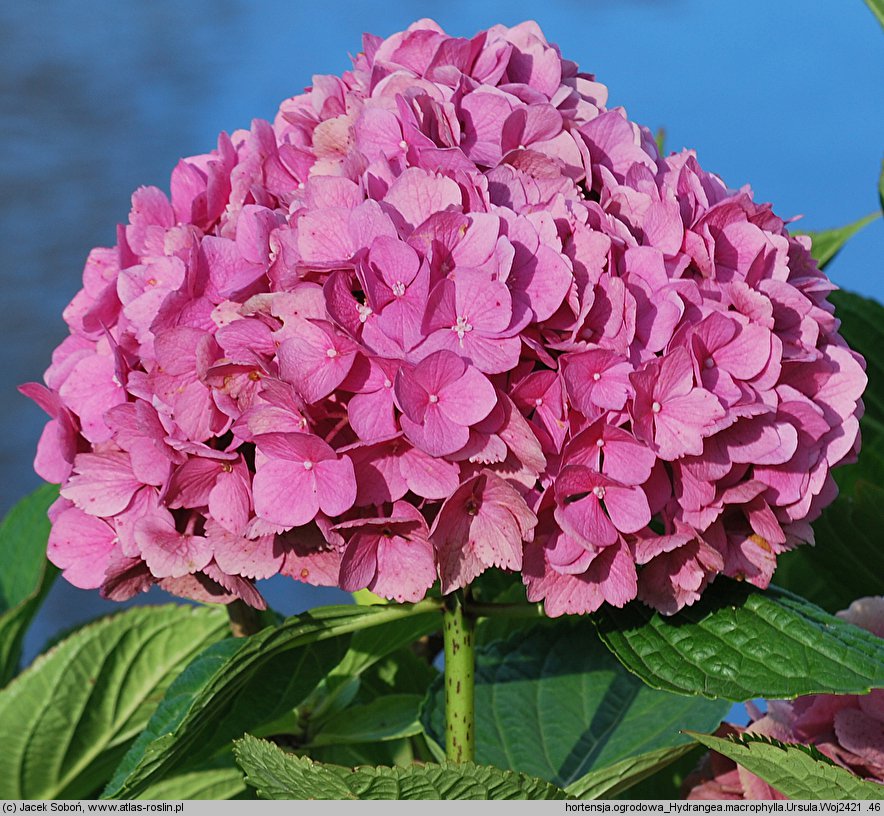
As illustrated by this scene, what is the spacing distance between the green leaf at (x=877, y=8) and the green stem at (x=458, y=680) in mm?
567

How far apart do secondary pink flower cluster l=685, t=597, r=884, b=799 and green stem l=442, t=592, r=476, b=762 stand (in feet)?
0.58

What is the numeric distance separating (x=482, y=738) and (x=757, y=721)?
221 millimetres

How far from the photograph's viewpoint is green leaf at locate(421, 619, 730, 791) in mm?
850

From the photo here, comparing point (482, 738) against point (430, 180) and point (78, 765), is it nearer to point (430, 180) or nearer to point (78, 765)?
point (78, 765)

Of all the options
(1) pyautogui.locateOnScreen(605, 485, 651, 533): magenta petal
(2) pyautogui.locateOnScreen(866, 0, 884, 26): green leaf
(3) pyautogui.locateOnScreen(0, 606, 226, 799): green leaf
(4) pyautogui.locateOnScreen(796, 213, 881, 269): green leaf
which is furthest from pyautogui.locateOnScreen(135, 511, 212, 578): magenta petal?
(4) pyautogui.locateOnScreen(796, 213, 881, 269): green leaf

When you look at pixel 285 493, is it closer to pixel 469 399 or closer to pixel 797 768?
pixel 469 399

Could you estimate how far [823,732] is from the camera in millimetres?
729

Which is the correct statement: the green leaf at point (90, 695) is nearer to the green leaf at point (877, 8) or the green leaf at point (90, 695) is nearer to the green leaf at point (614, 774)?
the green leaf at point (614, 774)

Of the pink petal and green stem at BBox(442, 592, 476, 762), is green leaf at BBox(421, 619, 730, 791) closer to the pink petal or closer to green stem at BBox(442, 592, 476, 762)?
green stem at BBox(442, 592, 476, 762)

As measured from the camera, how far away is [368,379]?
531 mm

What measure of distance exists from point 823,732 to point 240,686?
0.38 meters

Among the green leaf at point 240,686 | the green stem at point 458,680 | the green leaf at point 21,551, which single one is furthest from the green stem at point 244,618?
the green leaf at point 21,551

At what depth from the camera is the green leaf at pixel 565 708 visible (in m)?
0.85

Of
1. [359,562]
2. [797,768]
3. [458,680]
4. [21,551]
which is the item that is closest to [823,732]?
[797,768]
